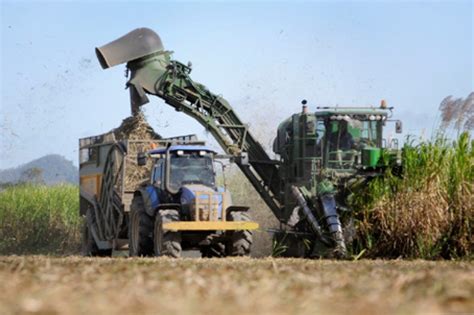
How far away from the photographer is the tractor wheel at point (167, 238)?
16453 mm

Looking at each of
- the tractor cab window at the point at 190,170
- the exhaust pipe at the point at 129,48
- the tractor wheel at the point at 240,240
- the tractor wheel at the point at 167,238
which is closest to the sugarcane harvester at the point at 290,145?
the exhaust pipe at the point at 129,48

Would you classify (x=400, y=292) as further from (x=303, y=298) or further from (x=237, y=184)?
(x=237, y=184)

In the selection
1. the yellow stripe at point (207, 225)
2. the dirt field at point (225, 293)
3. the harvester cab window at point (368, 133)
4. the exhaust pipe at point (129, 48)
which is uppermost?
the exhaust pipe at point (129, 48)

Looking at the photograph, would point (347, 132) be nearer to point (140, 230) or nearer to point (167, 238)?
point (140, 230)

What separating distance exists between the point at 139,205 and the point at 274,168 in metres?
7.10

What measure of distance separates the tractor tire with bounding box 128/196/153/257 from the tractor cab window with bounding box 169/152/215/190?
0.75 meters

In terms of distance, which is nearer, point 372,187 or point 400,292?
point 400,292

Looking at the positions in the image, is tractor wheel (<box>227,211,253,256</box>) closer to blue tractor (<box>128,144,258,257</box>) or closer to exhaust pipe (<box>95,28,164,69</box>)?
blue tractor (<box>128,144,258,257</box>)

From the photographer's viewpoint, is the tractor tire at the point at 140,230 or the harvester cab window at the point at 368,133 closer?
the tractor tire at the point at 140,230

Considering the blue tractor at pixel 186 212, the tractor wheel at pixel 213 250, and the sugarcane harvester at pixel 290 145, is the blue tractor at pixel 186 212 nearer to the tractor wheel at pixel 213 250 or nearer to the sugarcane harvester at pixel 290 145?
the tractor wheel at pixel 213 250

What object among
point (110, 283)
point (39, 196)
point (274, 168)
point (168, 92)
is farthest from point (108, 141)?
point (110, 283)

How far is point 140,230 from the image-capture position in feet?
57.1

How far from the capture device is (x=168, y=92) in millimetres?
24062

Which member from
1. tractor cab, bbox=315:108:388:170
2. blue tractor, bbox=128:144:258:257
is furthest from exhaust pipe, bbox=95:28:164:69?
blue tractor, bbox=128:144:258:257
